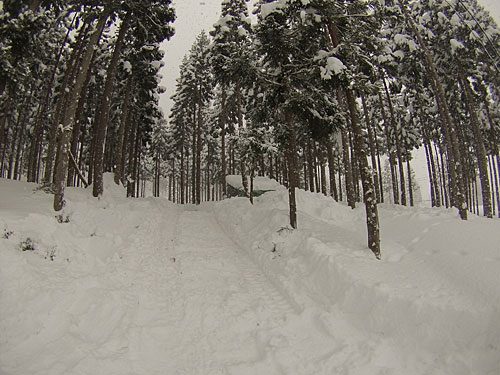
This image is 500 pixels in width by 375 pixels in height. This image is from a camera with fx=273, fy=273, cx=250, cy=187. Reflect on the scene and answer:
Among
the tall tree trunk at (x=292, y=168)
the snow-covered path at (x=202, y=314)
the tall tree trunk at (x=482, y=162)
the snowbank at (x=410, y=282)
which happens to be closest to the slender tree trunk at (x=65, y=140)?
the snow-covered path at (x=202, y=314)

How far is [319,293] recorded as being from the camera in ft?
22.3

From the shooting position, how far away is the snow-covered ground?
470cm

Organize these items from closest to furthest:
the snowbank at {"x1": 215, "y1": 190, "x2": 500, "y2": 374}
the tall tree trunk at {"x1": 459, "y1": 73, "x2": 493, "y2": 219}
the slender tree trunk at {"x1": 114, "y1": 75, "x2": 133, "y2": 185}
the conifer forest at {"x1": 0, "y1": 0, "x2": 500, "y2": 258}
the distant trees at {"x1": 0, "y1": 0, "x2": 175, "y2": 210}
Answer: the snowbank at {"x1": 215, "y1": 190, "x2": 500, "y2": 374}
the conifer forest at {"x1": 0, "y1": 0, "x2": 500, "y2": 258}
the distant trees at {"x1": 0, "y1": 0, "x2": 175, "y2": 210}
the tall tree trunk at {"x1": 459, "y1": 73, "x2": 493, "y2": 219}
the slender tree trunk at {"x1": 114, "y1": 75, "x2": 133, "y2": 185}

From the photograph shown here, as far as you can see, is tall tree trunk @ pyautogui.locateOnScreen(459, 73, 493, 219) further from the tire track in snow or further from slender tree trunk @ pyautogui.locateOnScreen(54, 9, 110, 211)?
slender tree trunk @ pyautogui.locateOnScreen(54, 9, 110, 211)

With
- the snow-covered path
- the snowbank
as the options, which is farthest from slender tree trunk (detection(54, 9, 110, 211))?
the snowbank

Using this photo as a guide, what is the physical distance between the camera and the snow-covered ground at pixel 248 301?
470 cm

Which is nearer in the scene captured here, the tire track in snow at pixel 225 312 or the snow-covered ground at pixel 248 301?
the snow-covered ground at pixel 248 301

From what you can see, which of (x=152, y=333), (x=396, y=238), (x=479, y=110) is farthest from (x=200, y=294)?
(x=479, y=110)

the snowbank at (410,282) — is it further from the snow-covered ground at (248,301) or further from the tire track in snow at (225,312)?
the tire track in snow at (225,312)

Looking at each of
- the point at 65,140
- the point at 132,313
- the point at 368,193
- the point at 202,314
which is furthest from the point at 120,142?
the point at 368,193

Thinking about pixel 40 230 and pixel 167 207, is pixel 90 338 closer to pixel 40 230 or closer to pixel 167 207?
pixel 40 230

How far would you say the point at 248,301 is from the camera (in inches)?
274

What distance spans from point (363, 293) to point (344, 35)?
879 cm

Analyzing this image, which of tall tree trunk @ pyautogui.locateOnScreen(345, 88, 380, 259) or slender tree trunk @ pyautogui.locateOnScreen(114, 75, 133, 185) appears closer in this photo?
tall tree trunk @ pyautogui.locateOnScreen(345, 88, 380, 259)
